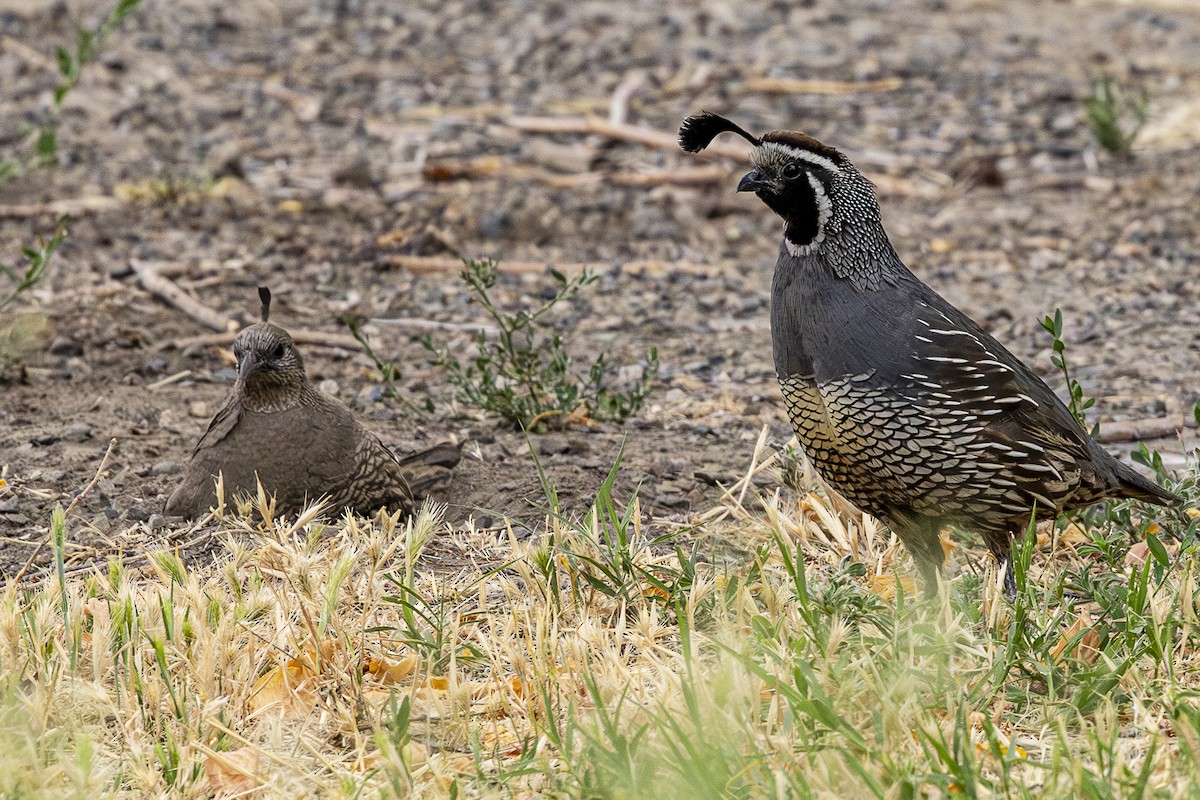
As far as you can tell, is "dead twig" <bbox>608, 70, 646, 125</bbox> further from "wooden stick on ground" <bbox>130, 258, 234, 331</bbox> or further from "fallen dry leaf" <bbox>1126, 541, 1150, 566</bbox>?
"fallen dry leaf" <bbox>1126, 541, 1150, 566</bbox>

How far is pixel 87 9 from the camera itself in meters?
10.3

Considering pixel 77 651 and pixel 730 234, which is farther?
pixel 730 234

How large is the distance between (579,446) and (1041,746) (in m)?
2.16

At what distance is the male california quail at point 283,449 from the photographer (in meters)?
4.36

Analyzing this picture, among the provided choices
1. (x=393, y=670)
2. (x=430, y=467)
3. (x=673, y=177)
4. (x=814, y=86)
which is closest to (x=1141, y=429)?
(x=430, y=467)

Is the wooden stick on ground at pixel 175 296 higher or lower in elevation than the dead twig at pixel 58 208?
lower

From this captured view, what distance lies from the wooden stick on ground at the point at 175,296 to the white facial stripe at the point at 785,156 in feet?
9.65

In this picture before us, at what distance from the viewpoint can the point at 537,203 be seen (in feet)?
24.9

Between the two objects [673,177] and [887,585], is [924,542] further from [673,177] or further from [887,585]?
[673,177]

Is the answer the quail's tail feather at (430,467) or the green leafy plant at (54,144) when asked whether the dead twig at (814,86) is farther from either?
the quail's tail feather at (430,467)

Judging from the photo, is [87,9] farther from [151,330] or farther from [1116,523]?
[1116,523]

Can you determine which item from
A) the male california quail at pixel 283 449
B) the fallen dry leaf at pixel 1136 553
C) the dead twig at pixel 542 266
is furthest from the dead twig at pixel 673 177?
the fallen dry leaf at pixel 1136 553

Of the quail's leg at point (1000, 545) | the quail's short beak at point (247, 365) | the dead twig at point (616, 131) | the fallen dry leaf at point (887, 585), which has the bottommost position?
the fallen dry leaf at point (887, 585)

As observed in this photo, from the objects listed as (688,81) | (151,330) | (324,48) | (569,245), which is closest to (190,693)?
(151,330)
